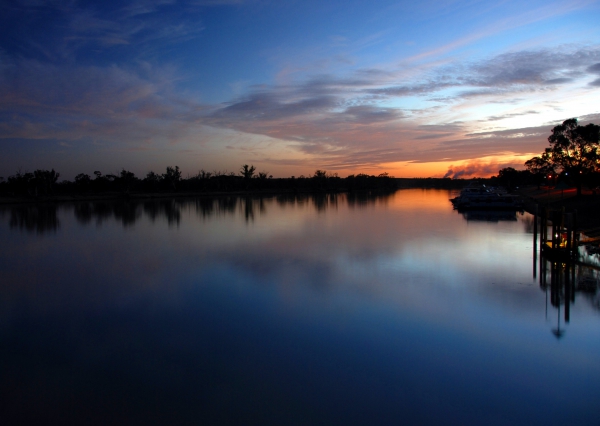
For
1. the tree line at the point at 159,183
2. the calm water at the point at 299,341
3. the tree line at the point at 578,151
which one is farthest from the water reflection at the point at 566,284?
the tree line at the point at 159,183

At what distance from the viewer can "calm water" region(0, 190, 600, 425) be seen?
4.14 meters

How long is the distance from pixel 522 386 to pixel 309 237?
11.8 metres

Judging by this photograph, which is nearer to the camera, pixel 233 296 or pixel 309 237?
pixel 233 296

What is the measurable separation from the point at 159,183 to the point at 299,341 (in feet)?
200

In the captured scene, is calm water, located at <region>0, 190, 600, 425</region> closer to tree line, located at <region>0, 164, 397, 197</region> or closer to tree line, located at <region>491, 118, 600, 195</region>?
tree line, located at <region>491, 118, 600, 195</region>

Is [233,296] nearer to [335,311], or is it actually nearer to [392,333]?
[335,311]

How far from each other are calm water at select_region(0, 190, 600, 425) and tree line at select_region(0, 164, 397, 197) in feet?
133

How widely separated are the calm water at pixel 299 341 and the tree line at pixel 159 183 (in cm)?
4056

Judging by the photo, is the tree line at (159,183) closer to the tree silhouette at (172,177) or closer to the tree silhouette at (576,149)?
the tree silhouette at (172,177)

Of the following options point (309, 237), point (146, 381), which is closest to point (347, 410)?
point (146, 381)

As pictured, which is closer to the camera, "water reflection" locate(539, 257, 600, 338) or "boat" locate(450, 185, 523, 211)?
"water reflection" locate(539, 257, 600, 338)

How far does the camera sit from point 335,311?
6914mm

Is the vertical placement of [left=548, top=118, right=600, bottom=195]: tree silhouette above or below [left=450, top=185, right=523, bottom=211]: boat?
above

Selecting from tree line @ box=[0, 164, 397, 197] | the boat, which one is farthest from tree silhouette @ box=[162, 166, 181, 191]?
the boat
